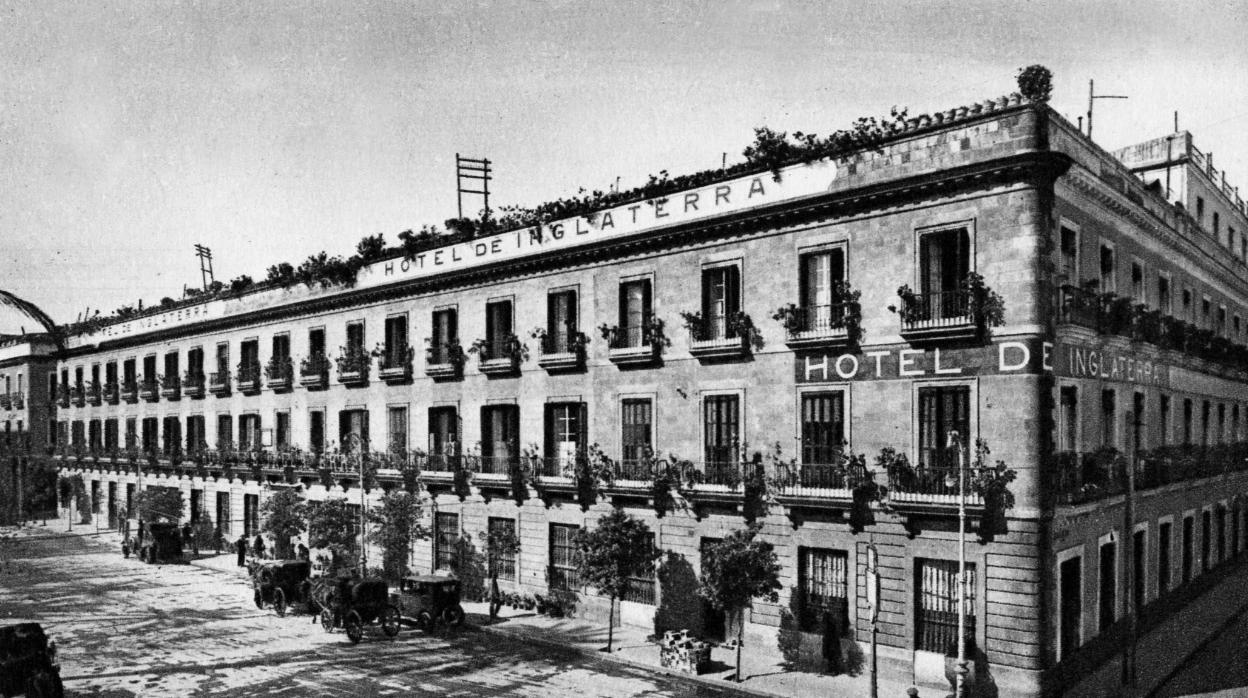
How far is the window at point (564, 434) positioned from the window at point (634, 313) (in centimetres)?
297

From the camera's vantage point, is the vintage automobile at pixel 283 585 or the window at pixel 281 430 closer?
the vintage automobile at pixel 283 585

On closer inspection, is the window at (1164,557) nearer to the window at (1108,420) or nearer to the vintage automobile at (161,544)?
the window at (1108,420)

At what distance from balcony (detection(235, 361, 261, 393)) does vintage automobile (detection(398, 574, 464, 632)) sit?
829 inches

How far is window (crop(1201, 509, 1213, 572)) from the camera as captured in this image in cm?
3247

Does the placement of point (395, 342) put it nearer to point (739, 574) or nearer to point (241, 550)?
point (241, 550)

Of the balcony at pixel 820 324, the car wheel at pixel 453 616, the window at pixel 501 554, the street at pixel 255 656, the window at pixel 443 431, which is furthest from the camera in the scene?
the window at pixel 443 431

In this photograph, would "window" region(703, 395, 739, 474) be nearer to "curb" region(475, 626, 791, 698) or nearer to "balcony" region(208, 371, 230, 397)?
"curb" region(475, 626, 791, 698)

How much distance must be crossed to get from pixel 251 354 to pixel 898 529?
3606 centimetres

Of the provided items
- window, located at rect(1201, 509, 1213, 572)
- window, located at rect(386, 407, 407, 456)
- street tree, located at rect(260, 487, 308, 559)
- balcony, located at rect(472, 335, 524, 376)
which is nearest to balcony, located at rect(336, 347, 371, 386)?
window, located at rect(386, 407, 407, 456)

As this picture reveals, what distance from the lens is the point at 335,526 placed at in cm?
3444

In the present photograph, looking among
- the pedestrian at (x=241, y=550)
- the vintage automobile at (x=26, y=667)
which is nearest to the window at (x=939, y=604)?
the vintage automobile at (x=26, y=667)

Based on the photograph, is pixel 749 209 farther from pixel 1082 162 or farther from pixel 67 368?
pixel 67 368

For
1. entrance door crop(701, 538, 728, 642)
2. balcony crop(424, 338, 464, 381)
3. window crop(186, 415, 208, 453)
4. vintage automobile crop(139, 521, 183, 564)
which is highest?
balcony crop(424, 338, 464, 381)

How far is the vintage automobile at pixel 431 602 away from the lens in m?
27.3
